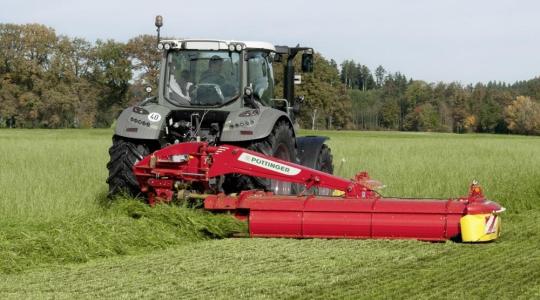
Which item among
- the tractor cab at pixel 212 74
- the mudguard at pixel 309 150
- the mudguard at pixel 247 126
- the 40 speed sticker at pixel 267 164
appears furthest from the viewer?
the mudguard at pixel 309 150

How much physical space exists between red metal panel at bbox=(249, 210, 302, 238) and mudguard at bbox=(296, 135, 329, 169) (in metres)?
2.45

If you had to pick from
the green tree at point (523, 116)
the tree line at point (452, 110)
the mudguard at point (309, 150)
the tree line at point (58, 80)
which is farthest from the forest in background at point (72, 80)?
the mudguard at point (309, 150)

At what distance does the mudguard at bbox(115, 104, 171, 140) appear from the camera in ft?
29.8

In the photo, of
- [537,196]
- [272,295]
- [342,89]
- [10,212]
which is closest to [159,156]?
[10,212]

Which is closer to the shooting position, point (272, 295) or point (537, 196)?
point (272, 295)

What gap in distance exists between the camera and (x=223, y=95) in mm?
9555

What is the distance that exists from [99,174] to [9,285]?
8.84 metres

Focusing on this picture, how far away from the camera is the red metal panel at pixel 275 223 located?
26.2 feet

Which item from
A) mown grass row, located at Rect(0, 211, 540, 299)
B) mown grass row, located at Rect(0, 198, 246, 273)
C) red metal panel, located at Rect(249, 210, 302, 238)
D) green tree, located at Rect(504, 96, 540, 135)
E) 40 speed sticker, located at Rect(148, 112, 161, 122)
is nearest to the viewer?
mown grass row, located at Rect(0, 211, 540, 299)

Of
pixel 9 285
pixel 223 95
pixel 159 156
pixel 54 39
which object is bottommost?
pixel 9 285

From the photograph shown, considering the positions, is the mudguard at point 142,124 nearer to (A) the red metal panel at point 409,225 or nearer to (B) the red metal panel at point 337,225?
(B) the red metal panel at point 337,225

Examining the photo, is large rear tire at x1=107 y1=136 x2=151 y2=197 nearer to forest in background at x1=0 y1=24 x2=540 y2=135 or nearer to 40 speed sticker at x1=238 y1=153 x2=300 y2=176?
40 speed sticker at x1=238 y1=153 x2=300 y2=176

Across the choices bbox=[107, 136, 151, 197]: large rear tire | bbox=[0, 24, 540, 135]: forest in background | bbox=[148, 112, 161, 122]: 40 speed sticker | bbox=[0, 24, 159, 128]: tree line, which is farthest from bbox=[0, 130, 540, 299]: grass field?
Result: bbox=[0, 24, 159, 128]: tree line

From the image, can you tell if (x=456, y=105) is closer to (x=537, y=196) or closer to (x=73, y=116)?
(x=73, y=116)
